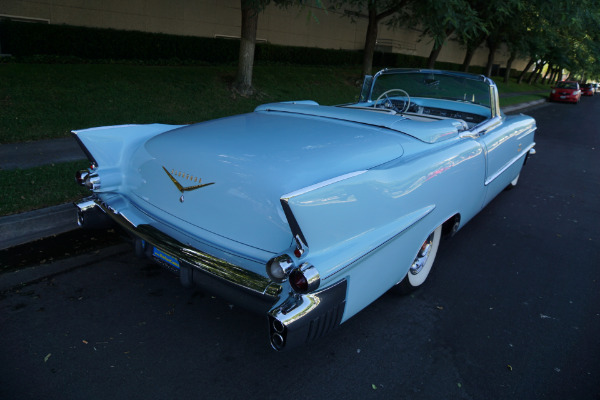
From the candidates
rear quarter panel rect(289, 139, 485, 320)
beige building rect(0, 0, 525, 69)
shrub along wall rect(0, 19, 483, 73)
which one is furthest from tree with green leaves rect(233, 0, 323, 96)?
rear quarter panel rect(289, 139, 485, 320)

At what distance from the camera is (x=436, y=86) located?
4.80m

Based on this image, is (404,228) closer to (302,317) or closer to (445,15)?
(302,317)

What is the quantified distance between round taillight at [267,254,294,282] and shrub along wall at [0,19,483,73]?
1089 cm

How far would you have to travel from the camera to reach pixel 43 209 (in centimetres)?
393

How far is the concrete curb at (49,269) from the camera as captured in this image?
300 centimetres

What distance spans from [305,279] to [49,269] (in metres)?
2.31

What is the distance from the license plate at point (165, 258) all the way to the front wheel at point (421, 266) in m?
1.57

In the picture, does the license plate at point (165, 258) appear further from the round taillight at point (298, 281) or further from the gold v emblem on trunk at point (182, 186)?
the round taillight at point (298, 281)

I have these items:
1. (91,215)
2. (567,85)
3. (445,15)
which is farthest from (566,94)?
(91,215)

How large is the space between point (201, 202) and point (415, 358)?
1.55 m

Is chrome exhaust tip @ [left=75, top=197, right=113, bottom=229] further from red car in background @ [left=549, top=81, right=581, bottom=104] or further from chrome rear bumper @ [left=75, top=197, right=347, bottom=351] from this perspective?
red car in background @ [left=549, top=81, right=581, bottom=104]

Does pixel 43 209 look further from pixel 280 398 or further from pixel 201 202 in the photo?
pixel 280 398

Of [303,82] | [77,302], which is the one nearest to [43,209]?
[77,302]

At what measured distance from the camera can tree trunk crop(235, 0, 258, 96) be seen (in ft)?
32.4
